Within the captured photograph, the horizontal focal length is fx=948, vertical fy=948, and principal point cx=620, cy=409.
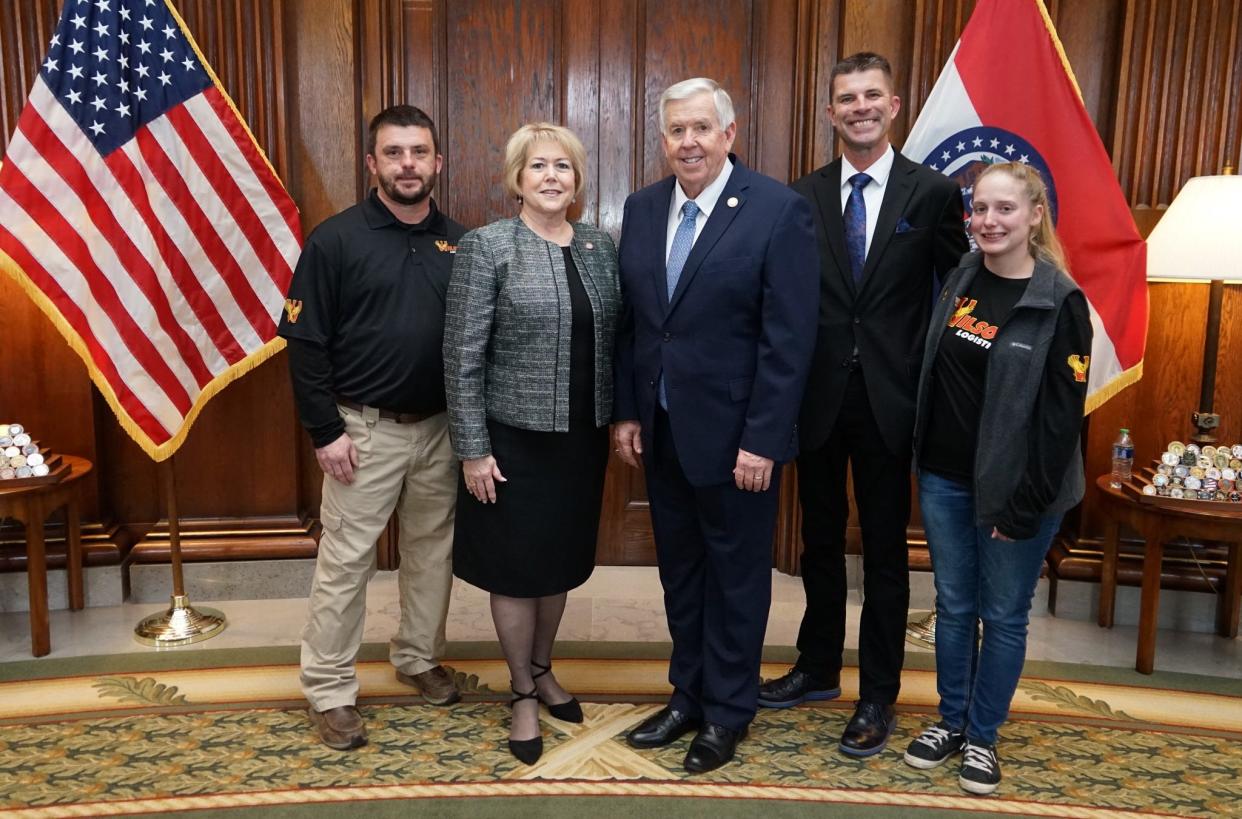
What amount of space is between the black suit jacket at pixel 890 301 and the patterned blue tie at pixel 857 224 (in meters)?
0.03

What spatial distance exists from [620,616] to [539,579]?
1166 millimetres

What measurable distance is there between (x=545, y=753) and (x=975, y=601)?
119cm

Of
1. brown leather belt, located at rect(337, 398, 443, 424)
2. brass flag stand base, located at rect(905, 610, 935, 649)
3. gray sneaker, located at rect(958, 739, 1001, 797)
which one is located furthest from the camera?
brass flag stand base, located at rect(905, 610, 935, 649)

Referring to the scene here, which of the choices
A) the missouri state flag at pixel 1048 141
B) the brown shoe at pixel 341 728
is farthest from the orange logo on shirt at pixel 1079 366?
the brown shoe at pixel 341 728

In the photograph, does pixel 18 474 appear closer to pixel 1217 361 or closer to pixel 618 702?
pixel 618 702

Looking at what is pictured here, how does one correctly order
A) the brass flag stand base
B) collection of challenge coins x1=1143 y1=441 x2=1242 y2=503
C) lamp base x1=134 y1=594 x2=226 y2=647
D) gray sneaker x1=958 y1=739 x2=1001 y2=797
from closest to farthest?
1. gray sneaker x1=958 y1=739 x2=1001 y2=797
2. collection of challenge coins x1=1143 y1=441 x2=1242 y2=503
3. lamp base x1=134 y1=594 x2=226 y2=647
4. the brass flag stand base

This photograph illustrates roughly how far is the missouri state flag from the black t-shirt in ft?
3.45

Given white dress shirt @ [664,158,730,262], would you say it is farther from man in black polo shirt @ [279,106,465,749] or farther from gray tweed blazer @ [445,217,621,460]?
man in black polo shirt @ [279,106,465,749]

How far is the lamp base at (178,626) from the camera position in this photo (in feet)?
10.6

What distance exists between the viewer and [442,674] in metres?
2.86

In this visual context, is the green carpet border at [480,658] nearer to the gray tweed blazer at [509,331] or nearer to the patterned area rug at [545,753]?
the patterned area rug at [545,753]

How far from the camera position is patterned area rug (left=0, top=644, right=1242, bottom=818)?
2.30m

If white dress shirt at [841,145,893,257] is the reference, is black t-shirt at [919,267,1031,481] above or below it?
below

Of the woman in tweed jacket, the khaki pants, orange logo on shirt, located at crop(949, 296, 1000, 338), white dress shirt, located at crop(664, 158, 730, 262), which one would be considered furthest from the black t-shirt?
the khaki pants
